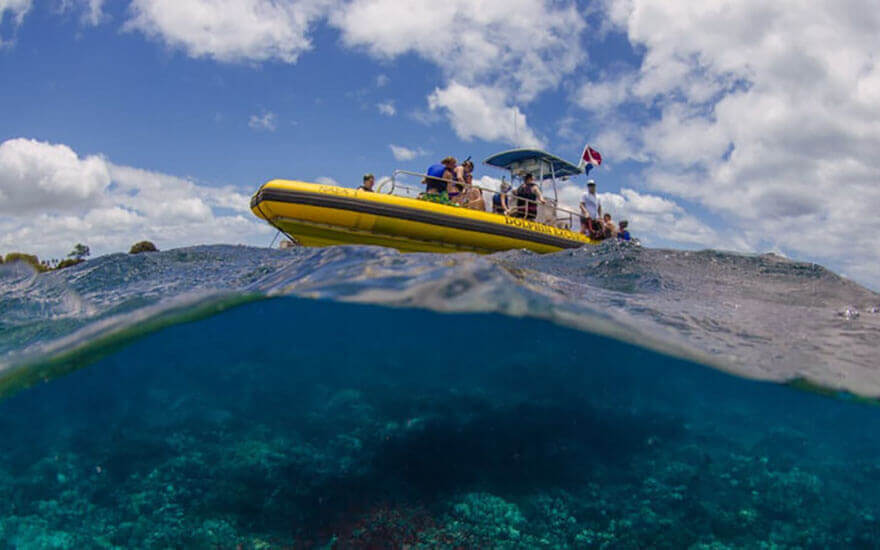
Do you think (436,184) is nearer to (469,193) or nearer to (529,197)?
(469,193)

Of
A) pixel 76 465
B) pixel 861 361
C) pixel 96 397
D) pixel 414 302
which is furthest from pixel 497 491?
pixel 76 465

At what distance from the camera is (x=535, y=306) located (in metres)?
6.38

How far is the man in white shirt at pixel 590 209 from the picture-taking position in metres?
14.4

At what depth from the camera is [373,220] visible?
10.4 m

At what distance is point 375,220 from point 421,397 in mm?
3776

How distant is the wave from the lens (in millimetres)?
6156

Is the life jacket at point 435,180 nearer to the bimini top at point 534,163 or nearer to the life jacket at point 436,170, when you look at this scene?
the life jacket at point 436,170

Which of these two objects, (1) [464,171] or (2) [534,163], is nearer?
(1) [464,171]

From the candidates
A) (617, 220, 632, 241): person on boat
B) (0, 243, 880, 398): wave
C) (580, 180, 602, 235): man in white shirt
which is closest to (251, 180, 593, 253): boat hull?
(0, 243, 880, 398): wave

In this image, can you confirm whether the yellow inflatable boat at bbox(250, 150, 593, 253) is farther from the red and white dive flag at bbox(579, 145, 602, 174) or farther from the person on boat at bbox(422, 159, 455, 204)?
the red and white dive flag at bbox(579, 145, 602, 174)

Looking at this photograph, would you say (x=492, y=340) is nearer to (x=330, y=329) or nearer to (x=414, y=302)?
(x=414, y=302)

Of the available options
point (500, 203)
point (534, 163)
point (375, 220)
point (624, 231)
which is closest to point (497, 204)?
point (500, 203)

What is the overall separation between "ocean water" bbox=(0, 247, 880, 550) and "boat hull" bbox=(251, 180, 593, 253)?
1.85 m

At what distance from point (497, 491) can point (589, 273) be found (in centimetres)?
381
